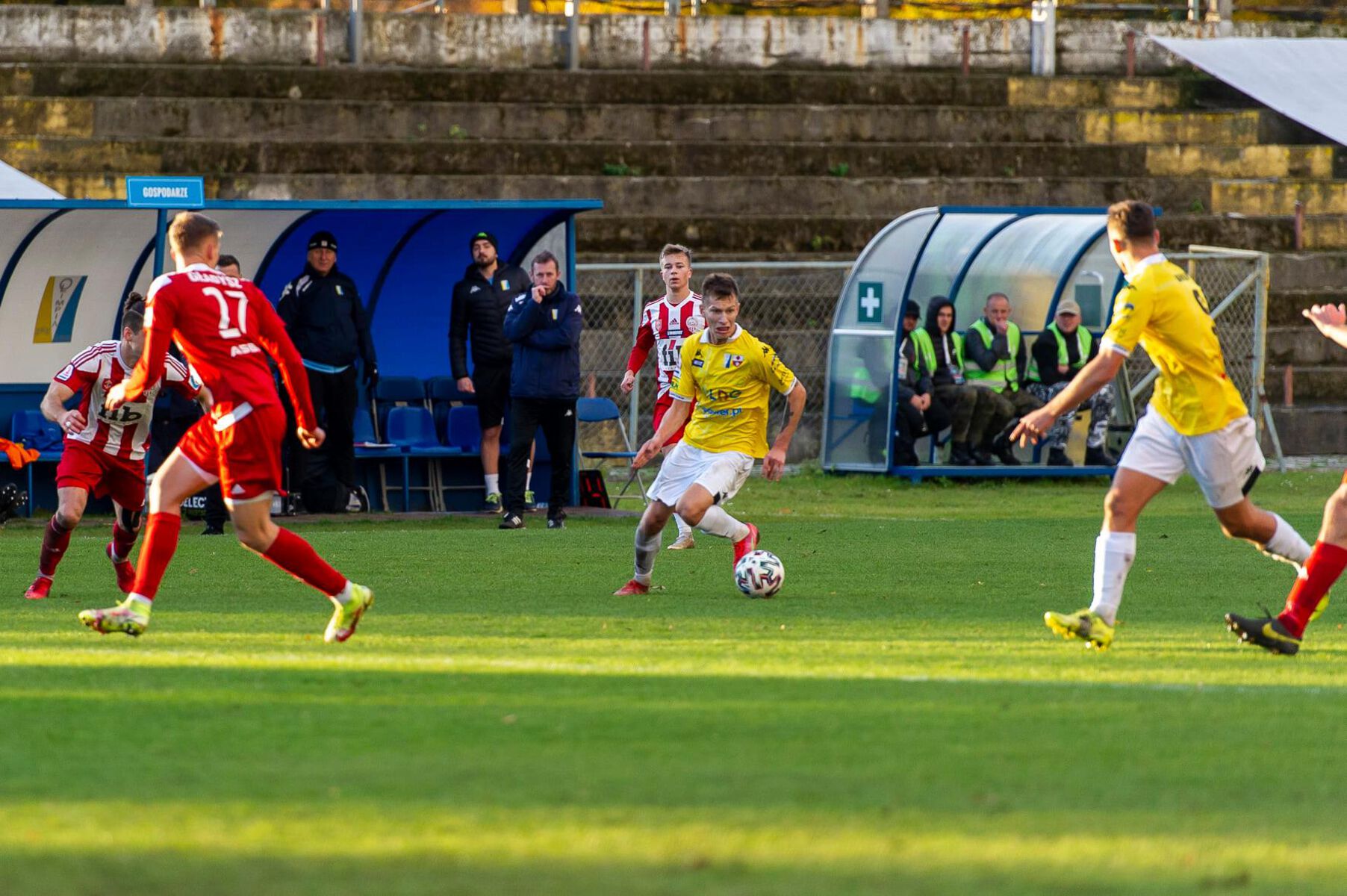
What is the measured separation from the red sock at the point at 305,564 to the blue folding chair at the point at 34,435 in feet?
28.4

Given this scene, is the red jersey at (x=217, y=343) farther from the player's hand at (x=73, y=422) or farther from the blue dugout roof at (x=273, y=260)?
the blue dugout roof at (x=273, y=260)

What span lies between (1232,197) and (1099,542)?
1972 centimetres

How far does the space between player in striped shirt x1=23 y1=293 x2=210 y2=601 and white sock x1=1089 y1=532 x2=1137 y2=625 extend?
5192 mm

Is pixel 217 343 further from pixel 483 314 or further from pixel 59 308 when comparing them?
pixel 59 308

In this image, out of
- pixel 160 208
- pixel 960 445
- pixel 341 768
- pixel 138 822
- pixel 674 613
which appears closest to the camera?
pixel 138 822

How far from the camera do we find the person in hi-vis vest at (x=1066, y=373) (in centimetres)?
2069

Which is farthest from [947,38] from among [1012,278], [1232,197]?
[1012,278]

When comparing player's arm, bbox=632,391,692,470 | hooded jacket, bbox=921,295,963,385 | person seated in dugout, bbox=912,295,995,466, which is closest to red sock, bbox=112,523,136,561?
player's arm, bbox=632,391,692,470

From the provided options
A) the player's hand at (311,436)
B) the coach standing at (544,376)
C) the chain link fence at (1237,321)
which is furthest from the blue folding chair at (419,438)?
the player's hand at (311,436)

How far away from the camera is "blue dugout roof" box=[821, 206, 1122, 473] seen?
20.9 metres

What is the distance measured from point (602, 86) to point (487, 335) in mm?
10900

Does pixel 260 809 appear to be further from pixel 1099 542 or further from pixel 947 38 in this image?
pixel 947 38

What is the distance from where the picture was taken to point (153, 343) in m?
8.60

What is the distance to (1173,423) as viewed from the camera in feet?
27.8
